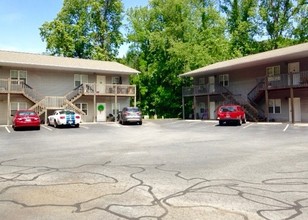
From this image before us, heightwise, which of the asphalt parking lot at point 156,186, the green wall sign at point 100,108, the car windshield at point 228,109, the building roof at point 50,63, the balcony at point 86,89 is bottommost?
the asphalt parking lot at point 156,186

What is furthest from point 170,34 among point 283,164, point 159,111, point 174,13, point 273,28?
point 283,164

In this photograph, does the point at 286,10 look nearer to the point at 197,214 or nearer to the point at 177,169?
the point at 177,169

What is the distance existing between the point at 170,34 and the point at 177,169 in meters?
42.2

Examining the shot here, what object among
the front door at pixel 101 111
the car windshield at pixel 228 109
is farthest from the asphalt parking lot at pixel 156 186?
the front door at pixel 101 111

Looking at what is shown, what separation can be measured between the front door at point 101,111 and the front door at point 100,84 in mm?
1939

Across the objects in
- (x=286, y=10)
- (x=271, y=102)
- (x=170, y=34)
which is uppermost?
(x=286, y=10)

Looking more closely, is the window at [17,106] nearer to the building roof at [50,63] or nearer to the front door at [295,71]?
the building roof at [50,63]

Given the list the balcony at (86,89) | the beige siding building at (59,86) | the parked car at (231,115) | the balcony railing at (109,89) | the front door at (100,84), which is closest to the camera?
the parked car at (231,115)

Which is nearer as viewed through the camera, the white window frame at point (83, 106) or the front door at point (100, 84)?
the front door at point (100, 84)

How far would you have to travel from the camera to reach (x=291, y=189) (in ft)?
20.5

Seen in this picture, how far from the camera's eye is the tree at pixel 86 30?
48.8 meters

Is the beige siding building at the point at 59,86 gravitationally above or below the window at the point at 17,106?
above

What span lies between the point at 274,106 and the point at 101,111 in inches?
713

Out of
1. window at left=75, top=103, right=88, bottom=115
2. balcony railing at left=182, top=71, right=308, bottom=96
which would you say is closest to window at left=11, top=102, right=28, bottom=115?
window at left=75, top=103, right=88, bottom=115
